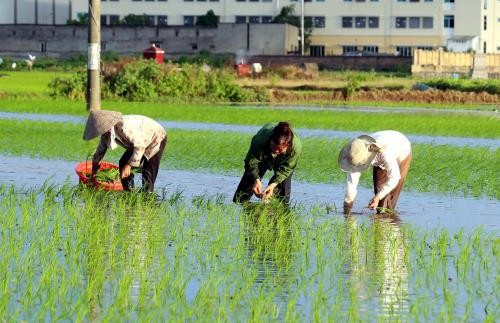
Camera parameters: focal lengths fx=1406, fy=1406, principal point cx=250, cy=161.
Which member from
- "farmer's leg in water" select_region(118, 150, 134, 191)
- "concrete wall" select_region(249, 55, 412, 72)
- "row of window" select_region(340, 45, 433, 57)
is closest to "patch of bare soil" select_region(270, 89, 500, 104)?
"farmer's leg in water" select_region(118, 150, 134, 191)

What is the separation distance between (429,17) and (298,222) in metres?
93.9

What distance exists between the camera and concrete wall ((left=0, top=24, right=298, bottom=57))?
328 ft

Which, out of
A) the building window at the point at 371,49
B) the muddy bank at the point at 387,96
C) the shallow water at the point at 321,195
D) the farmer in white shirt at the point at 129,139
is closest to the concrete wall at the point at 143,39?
the building window at the point at 371,49

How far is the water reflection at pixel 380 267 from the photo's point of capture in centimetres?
978

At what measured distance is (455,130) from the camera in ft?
109

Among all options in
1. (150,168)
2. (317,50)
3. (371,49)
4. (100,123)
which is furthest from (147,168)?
(371,49)

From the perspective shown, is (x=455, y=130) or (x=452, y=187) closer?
(x=452, y=187)

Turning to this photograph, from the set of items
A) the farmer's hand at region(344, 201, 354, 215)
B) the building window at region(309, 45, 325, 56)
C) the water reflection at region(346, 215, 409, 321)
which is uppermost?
the building window at region(309, 45, 325, 56)

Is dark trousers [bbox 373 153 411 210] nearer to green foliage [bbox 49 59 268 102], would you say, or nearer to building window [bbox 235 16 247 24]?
green foliage [bbox 49 59 268 102]

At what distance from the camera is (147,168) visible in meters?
16.2

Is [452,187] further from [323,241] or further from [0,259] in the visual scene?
[0,259]

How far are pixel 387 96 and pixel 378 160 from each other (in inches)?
1549

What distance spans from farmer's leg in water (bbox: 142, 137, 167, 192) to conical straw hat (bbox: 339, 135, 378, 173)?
318 centimetres

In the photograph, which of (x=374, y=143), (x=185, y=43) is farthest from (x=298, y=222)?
(x=185, y=43)
